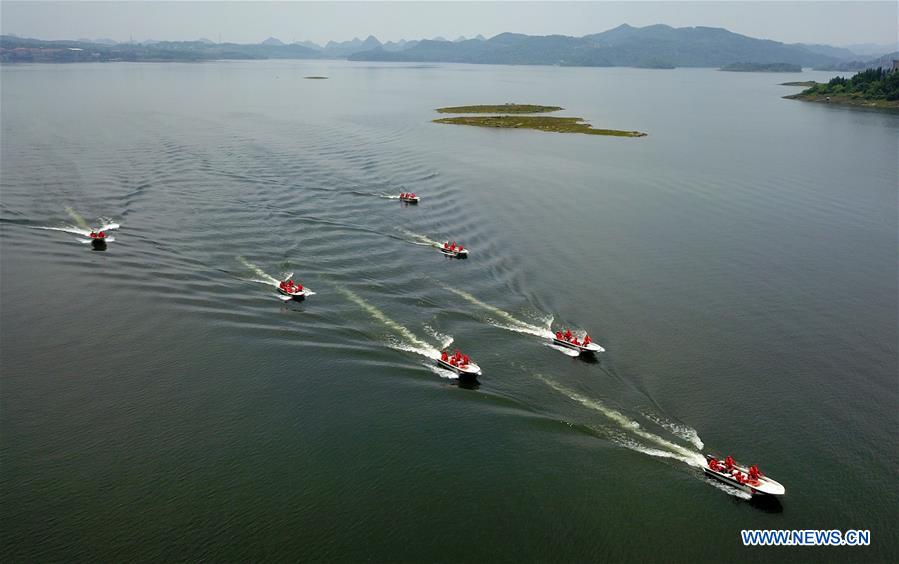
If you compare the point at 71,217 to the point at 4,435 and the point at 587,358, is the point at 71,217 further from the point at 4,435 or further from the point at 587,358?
the point at 587,358

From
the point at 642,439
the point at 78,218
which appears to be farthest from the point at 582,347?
the point at 78,218

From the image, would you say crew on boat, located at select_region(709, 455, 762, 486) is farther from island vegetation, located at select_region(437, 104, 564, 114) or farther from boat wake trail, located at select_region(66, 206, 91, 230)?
island vegetation, located at select_region(437, 104, 564, 114)

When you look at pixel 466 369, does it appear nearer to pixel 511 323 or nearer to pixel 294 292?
pixel 511 323

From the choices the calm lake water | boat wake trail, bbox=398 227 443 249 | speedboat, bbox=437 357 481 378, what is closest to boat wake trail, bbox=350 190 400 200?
the calm lake water

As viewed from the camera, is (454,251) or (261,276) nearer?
(261,276)

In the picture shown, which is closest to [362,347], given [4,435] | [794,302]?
[4,435]

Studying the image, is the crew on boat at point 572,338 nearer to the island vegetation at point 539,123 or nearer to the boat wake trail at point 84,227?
the boat wake trail at point 84,227
